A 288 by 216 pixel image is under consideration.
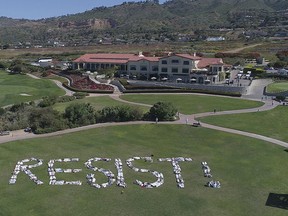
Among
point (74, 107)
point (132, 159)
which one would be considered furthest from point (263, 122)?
point (74, 107)

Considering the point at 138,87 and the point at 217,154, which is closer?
the point at 217,154

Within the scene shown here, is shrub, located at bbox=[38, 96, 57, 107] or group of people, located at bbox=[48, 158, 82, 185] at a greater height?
shrub, located at bbox=[38, 96, 57, 107]

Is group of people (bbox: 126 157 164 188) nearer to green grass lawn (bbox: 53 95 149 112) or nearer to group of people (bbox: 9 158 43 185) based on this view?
group of people (bbox: 9 158 43 185)

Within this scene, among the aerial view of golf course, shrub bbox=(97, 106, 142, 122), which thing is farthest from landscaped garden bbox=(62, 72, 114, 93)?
shrub bbox=(97, 106, 142, 122)

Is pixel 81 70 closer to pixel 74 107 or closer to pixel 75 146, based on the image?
pixel 74 107

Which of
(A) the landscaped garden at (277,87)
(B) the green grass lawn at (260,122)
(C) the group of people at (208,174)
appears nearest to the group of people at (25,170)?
(C) the group of people at (208,174)
